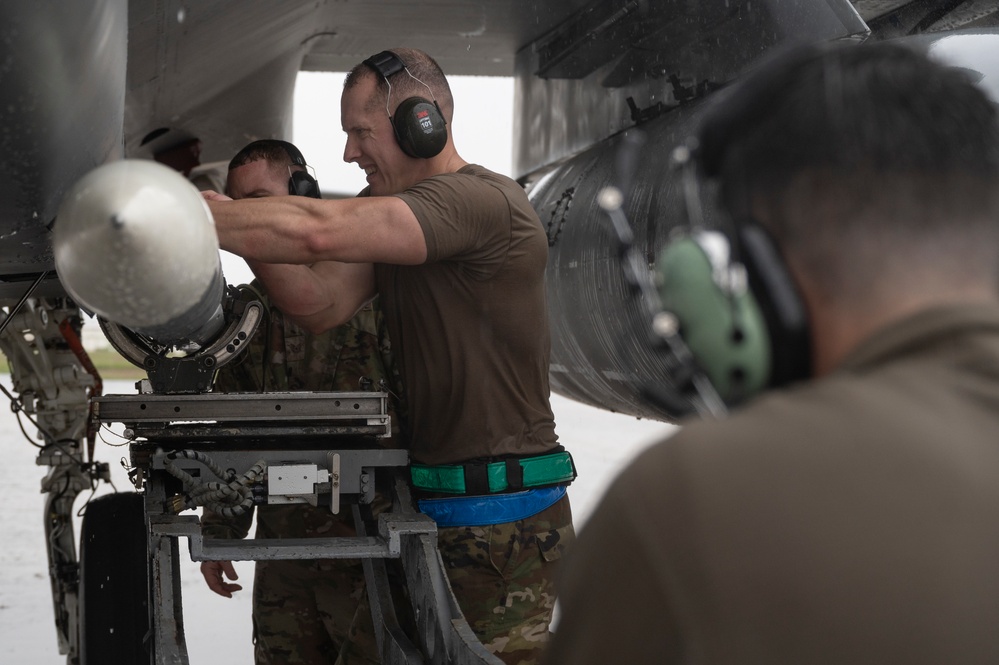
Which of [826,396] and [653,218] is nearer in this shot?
[826,396]

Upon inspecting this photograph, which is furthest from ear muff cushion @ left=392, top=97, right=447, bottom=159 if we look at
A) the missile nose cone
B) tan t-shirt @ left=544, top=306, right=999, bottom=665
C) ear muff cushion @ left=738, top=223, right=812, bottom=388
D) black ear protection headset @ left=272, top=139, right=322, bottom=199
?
tan t-shirt @ left=544, top=306, right=999, bottom=665

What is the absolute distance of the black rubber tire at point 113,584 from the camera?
2.71 metres

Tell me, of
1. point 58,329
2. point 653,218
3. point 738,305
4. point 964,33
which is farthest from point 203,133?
point 738,305

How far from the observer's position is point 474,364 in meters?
2.20

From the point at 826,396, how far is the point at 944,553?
11 cm

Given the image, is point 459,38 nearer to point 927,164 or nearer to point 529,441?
point 529,441

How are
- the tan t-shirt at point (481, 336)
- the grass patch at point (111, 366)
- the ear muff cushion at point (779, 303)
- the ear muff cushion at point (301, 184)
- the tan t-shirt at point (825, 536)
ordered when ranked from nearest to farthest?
the tan t-shirt at point (825, 536)
the ear muff cushion at point (779, 303)
the tan t-shirt at point (481, 336)
the ear muff cushion at point (301, 184)
the grass patch at point (111, 366)

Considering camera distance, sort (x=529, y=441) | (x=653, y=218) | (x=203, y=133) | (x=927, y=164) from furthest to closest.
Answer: (x=203, y=133), (x=653, y=218), (x=529, y=441), (x=927, y=164)

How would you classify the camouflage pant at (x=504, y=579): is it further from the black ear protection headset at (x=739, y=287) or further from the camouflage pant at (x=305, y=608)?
the black ear protection headset at (x=739, y=287)

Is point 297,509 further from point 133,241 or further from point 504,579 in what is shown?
point 133,241

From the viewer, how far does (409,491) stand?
7.58 ft

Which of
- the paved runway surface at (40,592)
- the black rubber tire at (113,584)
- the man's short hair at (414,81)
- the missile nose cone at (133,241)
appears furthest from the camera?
the paved runway surface at (40,592)

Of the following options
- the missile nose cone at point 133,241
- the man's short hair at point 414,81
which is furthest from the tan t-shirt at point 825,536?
the man's short hair at point 414,81

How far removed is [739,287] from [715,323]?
0.11 feet
